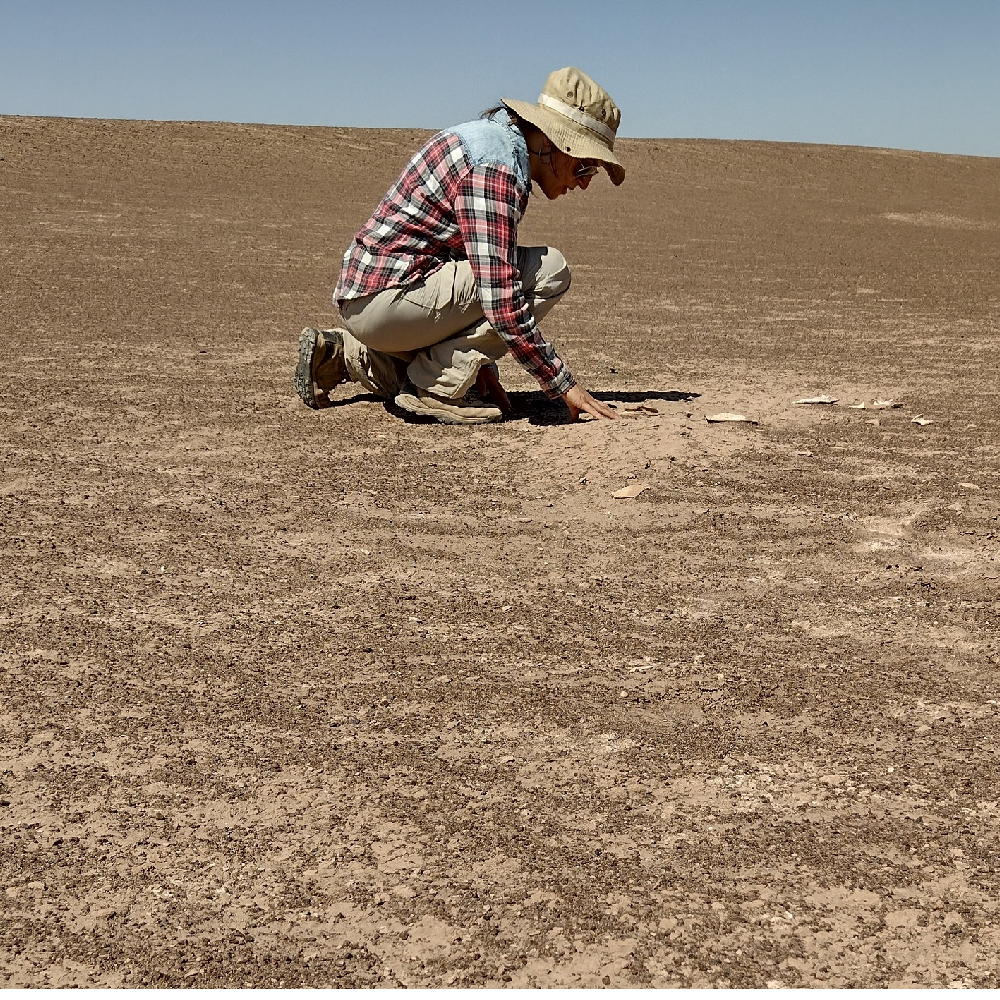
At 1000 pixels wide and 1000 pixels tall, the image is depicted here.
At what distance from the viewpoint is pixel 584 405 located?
4996mm

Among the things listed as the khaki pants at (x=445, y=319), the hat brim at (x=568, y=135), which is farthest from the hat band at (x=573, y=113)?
the khaki pants at (x=445, y=319)

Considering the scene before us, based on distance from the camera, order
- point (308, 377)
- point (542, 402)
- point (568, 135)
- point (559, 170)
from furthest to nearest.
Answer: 1. point (542, 402)
2. point (308, 377)
3. point (559, 170)
4. point (568, 135)

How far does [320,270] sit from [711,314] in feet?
13.7

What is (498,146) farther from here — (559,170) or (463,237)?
(463,237)

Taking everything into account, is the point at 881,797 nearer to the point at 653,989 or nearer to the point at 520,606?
the point at 653,989

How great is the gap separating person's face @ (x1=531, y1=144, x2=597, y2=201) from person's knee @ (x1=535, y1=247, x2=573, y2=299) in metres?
0.39

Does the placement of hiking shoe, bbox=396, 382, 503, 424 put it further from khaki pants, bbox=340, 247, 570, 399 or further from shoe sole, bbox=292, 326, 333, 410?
shoe sole, bbox=292, 326, 333, 410

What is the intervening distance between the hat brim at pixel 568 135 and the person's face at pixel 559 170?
0.32 ft

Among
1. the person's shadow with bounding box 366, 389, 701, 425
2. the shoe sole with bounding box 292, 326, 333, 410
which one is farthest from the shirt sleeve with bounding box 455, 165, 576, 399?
the shoe sole with bounding box 292, 326, 333, 410

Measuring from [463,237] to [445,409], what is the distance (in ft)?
2.64

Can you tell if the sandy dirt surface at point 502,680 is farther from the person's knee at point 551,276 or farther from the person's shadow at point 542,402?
the person's knee at point 551,276

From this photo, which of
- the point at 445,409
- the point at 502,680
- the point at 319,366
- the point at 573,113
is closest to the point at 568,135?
the point at 573,113

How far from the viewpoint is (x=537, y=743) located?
2670mm

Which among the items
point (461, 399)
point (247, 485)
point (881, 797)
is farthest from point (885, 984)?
point (461, 399)
